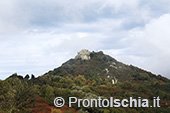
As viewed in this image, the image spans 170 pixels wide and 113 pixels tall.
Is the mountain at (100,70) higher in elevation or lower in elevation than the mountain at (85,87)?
higher

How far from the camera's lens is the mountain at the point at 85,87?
31.0 metres

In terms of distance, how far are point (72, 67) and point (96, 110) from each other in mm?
92081

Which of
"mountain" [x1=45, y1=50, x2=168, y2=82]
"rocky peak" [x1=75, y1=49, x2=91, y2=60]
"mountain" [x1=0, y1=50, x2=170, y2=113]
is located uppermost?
"rocky peak" [x1=75, y1=49, x2=91, y2=60]

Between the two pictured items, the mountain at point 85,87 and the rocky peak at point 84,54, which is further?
the rocky peak at point 84,54

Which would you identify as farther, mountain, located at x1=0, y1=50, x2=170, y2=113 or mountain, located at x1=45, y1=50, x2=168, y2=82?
mountain, located at x1=45, y1=50, x2=168, y2=82

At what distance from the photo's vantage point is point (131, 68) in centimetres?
13000

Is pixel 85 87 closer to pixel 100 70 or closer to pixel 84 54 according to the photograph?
pixel 100 70

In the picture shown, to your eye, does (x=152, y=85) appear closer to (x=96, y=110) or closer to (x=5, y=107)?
(x=96, y=110)

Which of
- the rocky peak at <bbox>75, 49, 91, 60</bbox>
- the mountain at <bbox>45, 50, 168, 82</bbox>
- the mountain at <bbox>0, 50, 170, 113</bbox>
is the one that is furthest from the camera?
the rocky peak at <bbox>75, 49, 91, 60</bbox>

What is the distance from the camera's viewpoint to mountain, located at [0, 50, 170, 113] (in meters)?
31.0

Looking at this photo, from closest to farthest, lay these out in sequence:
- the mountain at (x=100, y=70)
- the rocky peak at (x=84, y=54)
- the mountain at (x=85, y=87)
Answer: the mountain at (x=85, y=87) < the mountain at (x=100, y=70) < the rocky peak at (x=84, y=54)

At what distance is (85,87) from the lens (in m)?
66.6

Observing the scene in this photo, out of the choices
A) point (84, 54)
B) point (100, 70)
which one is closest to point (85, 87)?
point (100, 70)

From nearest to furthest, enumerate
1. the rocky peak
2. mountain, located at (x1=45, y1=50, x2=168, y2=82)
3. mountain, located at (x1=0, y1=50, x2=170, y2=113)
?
mountain, located at (x1=0, y1=50, x2=170, y2=113)
mountain, located at (x1=45, y1=50, x2=168, y2=82)
the rocky peak
